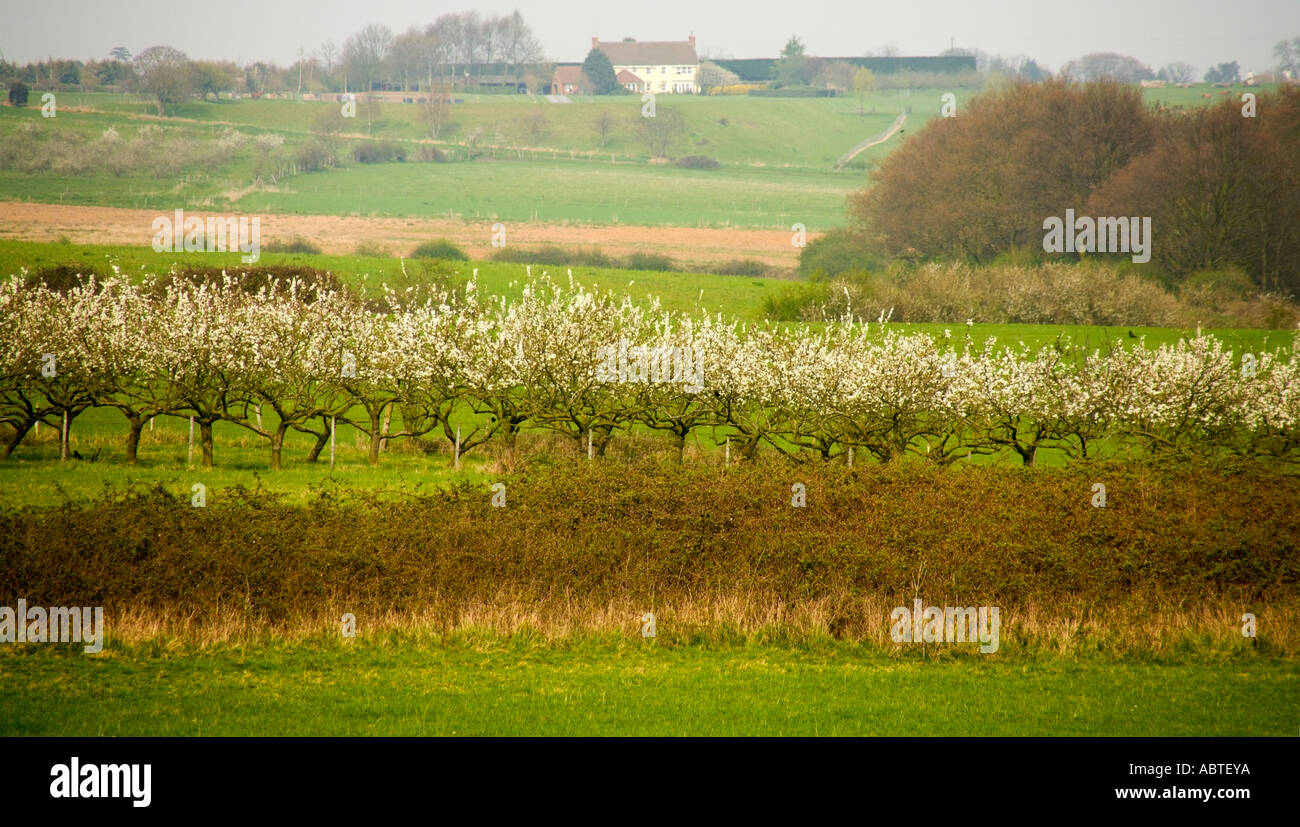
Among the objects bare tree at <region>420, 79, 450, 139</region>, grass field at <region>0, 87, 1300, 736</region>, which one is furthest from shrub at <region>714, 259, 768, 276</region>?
bare tree at <region>420, 79, 450, 139</region>

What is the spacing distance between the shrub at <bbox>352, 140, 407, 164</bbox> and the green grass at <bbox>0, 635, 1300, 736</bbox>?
14037 centimetres

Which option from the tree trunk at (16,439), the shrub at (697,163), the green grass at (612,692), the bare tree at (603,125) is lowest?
the green grass at (612,692)

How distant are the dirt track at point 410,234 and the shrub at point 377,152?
110 ft

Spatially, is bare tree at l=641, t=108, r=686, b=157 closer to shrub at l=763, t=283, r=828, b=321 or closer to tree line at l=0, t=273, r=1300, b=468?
shrub at l=763, t=283, r=828, b=321

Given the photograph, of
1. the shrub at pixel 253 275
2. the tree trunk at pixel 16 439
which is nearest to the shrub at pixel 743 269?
the shrub at pixel 253 275

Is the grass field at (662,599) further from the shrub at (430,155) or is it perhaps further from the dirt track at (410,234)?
the shrub at (430,155)

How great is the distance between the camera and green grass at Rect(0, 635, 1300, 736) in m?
14.8

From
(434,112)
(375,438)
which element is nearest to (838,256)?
(375,438)

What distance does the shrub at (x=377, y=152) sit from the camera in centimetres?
15025

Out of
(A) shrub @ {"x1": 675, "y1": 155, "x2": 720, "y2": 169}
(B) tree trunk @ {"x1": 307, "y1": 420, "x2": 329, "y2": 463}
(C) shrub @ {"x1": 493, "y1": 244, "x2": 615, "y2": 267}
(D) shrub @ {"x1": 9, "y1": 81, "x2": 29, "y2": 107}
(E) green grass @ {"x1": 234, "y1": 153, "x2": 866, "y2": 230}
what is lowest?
(B) tree trunk @ {"x1": 307, "y1": 420, "x2": 329, "y2": 463}

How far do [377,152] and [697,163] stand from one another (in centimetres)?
4685
